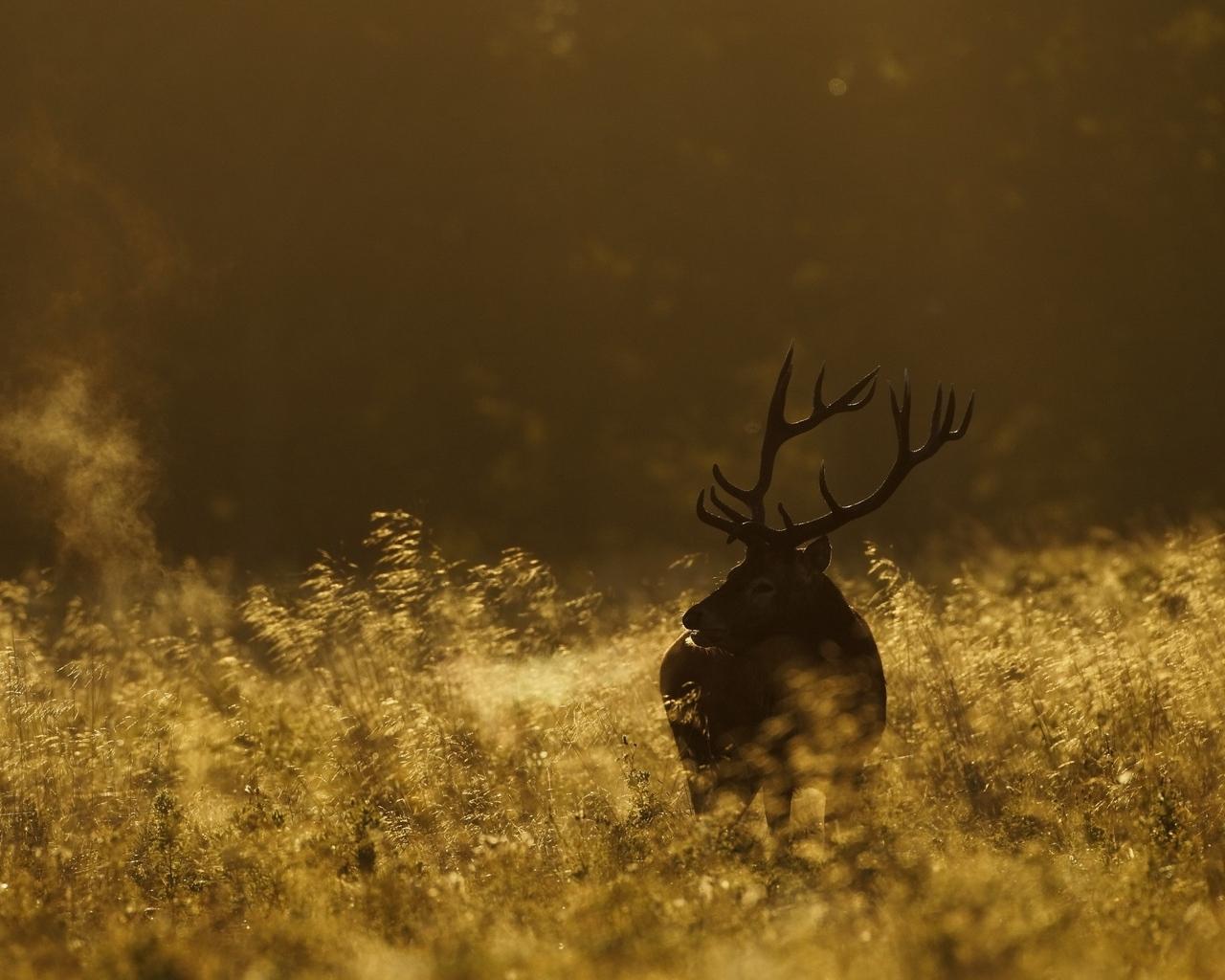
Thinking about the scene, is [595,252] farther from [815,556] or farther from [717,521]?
[717,521]

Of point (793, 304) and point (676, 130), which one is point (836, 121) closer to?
point (676, 130)

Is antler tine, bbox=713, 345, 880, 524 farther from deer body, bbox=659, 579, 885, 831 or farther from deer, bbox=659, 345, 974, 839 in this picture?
deer body, bbox=659, 579, 885, 831

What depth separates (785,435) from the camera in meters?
8.45

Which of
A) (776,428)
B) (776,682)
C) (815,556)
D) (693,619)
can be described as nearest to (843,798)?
(776,682)

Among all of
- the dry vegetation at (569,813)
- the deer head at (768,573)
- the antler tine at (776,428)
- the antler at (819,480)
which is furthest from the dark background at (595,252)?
the deer head at (768,573)

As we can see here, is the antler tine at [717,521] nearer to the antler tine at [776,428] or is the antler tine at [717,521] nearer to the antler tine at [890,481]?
the antler tine at [776,428]

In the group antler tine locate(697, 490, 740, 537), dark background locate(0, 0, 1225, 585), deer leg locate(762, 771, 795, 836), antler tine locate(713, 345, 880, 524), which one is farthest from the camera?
dark background locate(0, 0, 1225, 585)

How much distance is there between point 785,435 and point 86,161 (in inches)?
2160

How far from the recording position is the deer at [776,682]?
7.18 meters

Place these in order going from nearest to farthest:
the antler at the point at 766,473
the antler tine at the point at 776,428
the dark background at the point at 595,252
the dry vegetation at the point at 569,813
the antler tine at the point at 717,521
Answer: the dry vegetation at the point at 569,813, the antler tine at the point at 717,521, the antler at the point at 766,473, the antler tine at the point at 776,428, the dark background at the point at 595,252

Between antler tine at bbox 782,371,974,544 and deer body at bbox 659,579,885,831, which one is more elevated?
antler tine at bbox 782,371,974,544

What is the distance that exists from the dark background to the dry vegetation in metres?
17.9

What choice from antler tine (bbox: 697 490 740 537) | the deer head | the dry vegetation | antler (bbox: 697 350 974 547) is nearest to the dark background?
the dry vegetation

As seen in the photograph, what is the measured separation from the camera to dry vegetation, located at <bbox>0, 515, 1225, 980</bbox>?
5406mm
